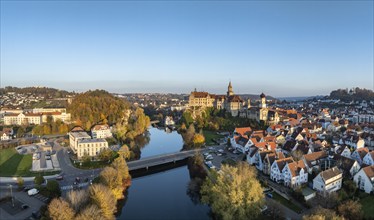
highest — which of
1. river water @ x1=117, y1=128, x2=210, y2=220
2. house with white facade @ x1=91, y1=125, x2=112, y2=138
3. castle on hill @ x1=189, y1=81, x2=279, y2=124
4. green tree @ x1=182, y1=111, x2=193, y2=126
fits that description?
castle on hill @ x1=189, y1=81, x2=279, y2=124

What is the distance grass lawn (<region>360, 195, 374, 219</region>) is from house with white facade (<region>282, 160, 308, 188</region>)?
482cm

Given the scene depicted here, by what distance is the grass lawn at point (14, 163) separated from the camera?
30.3 m

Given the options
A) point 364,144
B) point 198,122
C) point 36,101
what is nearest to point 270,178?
point 364,144

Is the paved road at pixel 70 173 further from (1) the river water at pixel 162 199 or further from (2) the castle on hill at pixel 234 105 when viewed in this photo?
(2) the castle on hill at pixel 234 105

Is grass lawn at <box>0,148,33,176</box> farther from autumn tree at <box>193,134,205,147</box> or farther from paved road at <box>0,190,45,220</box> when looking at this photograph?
autumn tree at <box>193,134,205,147</box>

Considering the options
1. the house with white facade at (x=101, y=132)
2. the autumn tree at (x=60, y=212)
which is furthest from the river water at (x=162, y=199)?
the house with white facade at (x=101, y=132)

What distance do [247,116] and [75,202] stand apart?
47.8 meters

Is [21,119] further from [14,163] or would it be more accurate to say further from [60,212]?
[60,212]

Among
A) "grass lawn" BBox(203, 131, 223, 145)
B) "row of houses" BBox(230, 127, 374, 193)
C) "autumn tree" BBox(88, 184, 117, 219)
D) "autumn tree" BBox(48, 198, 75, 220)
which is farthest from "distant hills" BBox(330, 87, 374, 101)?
"autumn tree" BBox(48, 198, 75, 220)

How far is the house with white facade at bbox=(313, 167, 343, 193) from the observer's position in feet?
75.8

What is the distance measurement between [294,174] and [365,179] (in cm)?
601

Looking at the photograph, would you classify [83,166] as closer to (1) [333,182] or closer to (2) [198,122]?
(1) [333,182]

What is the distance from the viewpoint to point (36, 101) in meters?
96.8

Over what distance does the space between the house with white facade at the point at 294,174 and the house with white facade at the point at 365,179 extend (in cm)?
435
